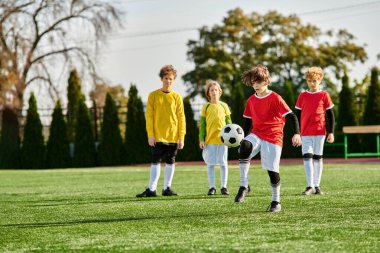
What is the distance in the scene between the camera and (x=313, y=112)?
1148 cm

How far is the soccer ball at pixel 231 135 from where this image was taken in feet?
35.3

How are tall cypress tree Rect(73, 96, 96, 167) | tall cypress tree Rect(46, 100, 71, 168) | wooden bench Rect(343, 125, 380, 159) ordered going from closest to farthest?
wooden bench Rect(343, 125, 380, 159), tall cypress tree Rect(73, 96, 96, 167), tall cypress tree Rect(46, 100, 71, 168)

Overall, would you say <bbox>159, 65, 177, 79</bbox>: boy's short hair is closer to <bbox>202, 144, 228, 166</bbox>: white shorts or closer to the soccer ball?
the soccer ball

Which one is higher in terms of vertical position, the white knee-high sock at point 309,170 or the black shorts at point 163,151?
the black shorts at point 163,151

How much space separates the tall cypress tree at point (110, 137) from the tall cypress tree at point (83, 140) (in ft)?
2.42

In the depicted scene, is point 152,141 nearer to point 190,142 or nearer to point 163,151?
point 163,151

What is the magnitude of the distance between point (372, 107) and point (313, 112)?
880 inches

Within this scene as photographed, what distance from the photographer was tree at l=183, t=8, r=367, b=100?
180 ft

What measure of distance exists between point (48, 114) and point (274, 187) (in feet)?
122

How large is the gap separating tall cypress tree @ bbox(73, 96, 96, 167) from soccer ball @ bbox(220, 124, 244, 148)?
27.1 meters

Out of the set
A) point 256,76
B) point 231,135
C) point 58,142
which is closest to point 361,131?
point 58,142

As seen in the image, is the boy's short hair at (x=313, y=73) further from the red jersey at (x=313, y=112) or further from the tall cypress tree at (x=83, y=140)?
the tall cypress tree at (x=83, y=140)

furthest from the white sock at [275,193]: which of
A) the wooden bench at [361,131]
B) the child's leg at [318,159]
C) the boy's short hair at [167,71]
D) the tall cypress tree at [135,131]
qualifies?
the tall cypress tree at [135,131]

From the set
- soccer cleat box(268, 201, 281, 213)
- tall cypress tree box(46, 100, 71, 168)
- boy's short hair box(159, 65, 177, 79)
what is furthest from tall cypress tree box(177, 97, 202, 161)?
soccer cleat box(268, 201, 281, 213)
